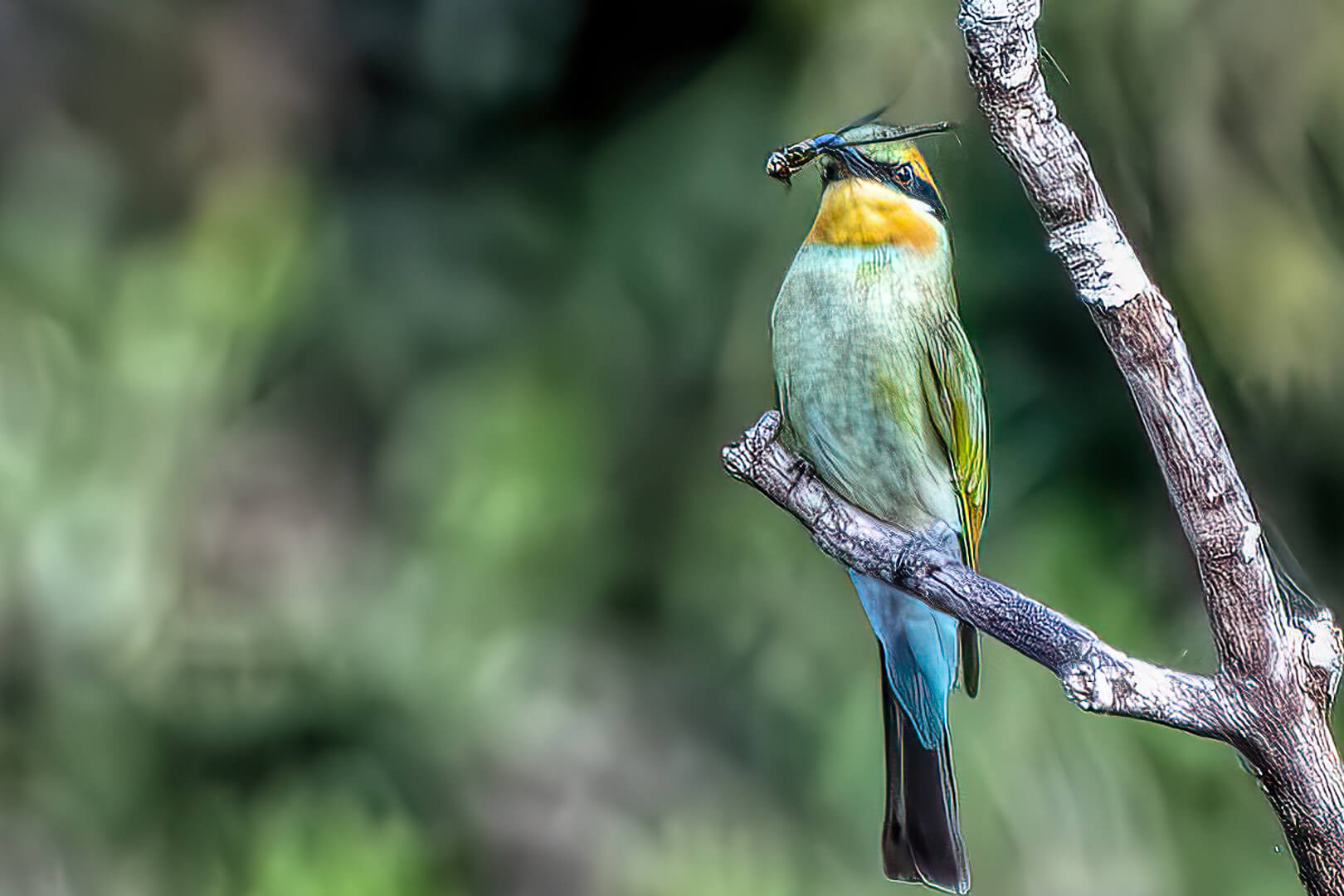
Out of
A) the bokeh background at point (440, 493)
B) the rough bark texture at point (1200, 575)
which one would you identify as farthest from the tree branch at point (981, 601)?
the bokeh background at point (440, 493)

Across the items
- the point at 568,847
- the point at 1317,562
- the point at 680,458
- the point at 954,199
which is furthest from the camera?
the point at 568,847

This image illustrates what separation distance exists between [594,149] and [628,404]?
1.19 ft

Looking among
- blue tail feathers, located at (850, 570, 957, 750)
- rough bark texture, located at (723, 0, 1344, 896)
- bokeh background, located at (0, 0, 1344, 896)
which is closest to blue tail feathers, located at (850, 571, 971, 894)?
blue tail feathers, located at (850, 570, 957, 750)

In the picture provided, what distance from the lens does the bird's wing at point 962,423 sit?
55cm

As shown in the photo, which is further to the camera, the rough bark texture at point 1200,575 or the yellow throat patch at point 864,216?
the yellow throat patch at point 864,216

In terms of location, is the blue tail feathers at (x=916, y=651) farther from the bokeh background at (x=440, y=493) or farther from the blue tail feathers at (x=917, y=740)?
the bokeh background at (x=440, y=493)

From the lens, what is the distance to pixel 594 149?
1.90 meters

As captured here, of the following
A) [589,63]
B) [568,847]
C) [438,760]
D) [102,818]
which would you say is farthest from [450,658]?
[589,63]

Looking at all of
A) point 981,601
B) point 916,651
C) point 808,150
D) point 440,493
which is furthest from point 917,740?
point 440,493

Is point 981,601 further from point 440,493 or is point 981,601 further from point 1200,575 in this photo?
point 440,493

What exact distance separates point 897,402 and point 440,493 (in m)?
1.29

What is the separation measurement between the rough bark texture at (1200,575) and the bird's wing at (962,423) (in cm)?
10

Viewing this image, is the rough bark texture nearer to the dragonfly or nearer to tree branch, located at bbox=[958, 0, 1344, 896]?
tree branch, located at bbox=[958, 0, 1344, 896]

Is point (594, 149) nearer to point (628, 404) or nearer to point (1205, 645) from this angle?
point (628, 404)
